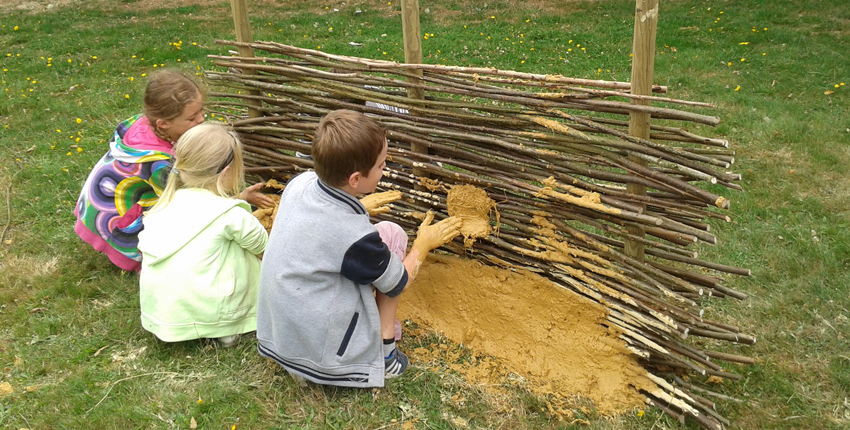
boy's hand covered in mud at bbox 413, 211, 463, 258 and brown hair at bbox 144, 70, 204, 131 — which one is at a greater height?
brown hair at bbox 144, 70, 204, 131

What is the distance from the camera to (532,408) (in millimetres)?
2682

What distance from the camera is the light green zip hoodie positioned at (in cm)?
273

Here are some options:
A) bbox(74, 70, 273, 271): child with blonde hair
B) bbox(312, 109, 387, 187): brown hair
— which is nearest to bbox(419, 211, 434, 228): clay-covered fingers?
bbox(312, 109, 387, 187): brown hair

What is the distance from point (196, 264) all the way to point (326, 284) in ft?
2.45

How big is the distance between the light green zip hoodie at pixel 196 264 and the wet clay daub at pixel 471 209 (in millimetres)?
940

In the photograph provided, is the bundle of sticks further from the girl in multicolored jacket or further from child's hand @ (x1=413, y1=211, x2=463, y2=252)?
the girl in multicolored jacket

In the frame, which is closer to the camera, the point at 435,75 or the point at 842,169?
the point at 435,75

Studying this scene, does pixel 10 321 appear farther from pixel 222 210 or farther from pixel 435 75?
pixel 435 75

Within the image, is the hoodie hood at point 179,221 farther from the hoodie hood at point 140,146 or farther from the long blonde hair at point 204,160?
the hoodie hood at point 140,146

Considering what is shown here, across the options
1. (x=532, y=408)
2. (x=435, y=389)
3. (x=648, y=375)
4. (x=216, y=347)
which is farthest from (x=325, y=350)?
(x=648, y=375)

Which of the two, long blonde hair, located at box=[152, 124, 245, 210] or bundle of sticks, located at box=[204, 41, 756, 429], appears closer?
bundle of sticks, located at box=[204, 41, 756, 429]

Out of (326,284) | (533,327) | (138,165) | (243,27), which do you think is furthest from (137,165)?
(533,327)

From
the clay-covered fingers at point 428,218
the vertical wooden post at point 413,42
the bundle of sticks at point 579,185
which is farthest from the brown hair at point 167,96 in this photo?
the clay-covered fingers at point 428,218

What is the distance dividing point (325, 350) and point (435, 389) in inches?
22.5
